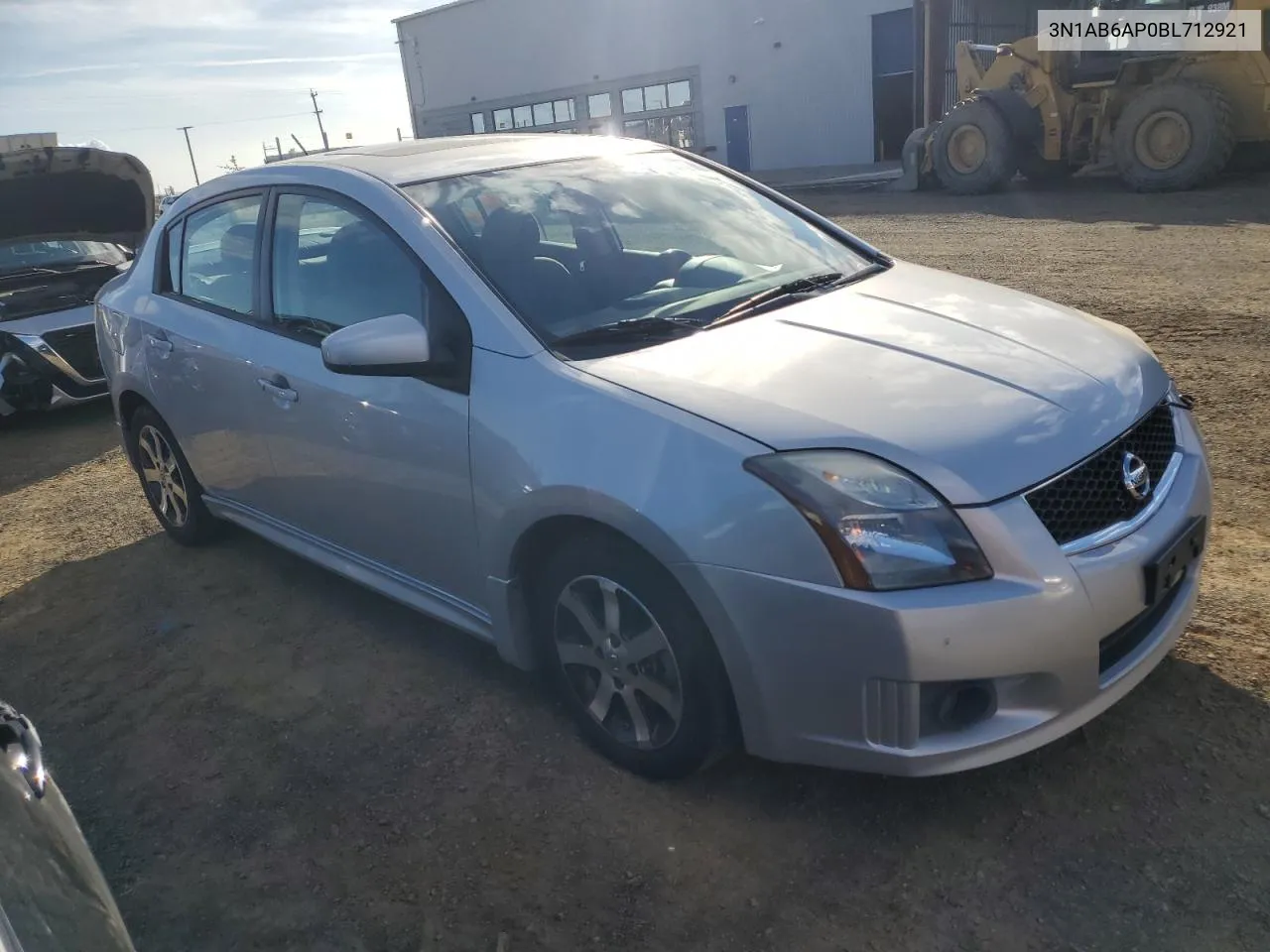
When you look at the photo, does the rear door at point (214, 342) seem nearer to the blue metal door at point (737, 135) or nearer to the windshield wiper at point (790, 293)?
the windshield wiper at point (790, 293)

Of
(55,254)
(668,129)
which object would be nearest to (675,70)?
(668,129)

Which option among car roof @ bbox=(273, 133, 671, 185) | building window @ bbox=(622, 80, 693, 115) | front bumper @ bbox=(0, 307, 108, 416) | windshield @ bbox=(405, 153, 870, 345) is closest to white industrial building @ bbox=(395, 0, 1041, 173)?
building window @ bbox=(622, 80, 693, 115)

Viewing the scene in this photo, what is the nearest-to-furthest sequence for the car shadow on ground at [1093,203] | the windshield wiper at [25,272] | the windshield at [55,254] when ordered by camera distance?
the windshield wiper at [25,272]
the windshield at [55,254]
the car shadow on ground at [1093,203]

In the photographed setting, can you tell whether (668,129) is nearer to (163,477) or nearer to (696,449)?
(163,477)

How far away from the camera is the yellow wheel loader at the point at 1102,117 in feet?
46.1

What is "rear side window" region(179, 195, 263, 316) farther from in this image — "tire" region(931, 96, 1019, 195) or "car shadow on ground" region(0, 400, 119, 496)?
"tire" region(931, 96, 1019, 195)

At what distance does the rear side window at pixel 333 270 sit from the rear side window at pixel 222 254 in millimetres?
213

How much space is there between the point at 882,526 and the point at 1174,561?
0.82m

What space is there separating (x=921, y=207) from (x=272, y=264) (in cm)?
1398

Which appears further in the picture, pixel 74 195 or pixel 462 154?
pixel 74 195

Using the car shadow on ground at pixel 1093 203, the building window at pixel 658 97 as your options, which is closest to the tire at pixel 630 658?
the car shadow on ground at pixel 1093 203

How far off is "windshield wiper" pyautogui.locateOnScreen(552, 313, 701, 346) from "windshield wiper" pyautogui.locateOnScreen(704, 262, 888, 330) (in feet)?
0.27

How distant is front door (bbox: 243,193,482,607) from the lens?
10.1 ft

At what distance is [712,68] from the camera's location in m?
30.8
